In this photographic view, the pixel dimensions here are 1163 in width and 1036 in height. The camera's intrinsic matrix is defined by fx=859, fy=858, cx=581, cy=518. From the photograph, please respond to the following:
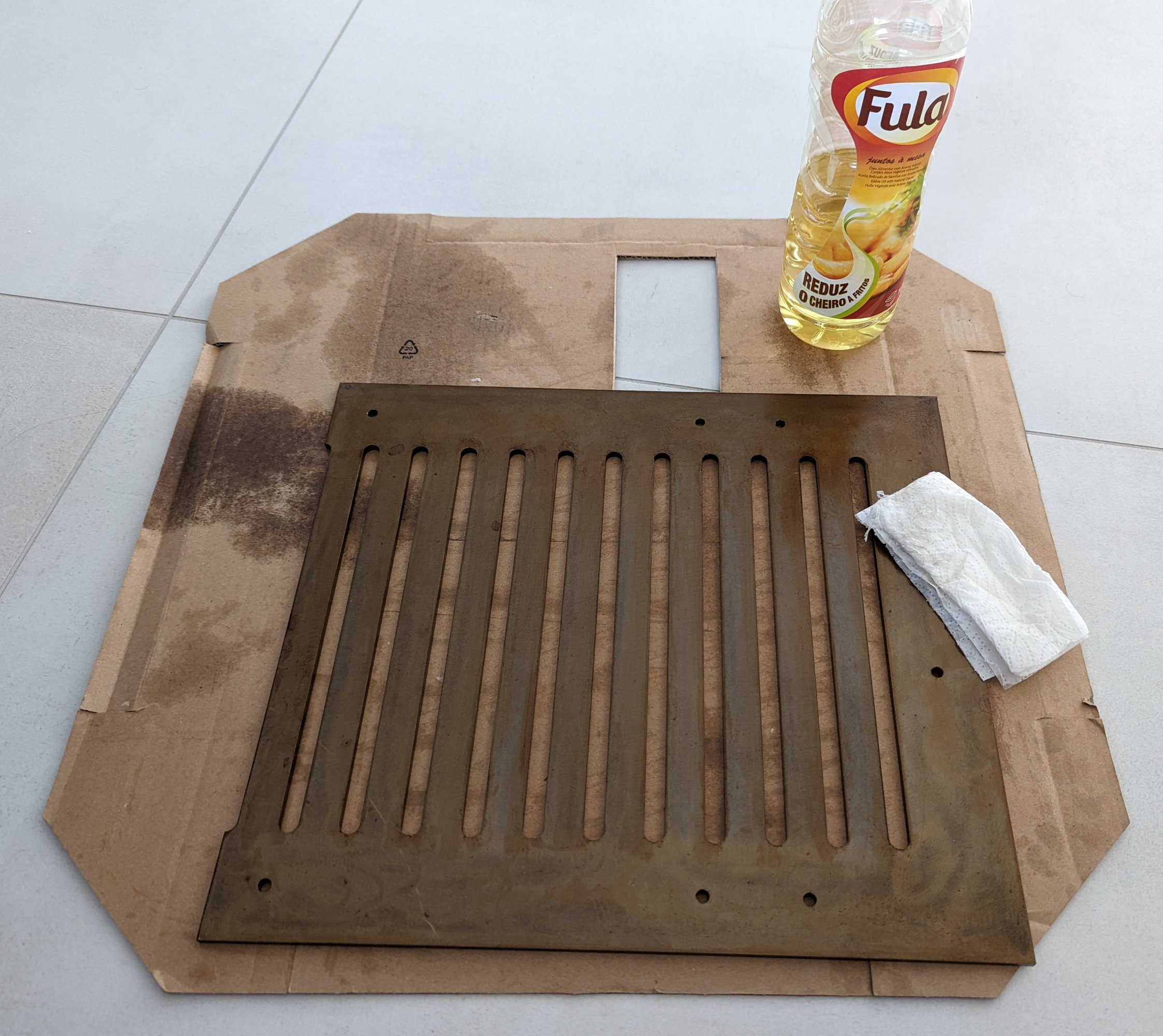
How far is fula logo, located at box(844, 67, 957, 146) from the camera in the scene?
0.66 metres

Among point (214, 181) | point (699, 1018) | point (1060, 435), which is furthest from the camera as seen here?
point (214, 181)

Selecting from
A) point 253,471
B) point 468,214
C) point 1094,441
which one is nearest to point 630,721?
→ point 253,471

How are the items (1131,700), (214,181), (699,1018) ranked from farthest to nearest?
(214,181)
(1131,700)
(699,1018)

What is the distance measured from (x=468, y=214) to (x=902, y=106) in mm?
519

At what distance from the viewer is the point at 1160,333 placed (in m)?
0.91

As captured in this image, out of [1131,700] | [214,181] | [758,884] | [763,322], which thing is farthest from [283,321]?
[1131,700]

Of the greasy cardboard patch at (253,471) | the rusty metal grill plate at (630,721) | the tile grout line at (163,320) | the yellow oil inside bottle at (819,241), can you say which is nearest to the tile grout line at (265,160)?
the tile grout line at (163,320)

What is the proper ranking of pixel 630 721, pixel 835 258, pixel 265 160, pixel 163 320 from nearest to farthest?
pixel 630 721, pixel 835 258, pixel 163 320, pixel 265 160

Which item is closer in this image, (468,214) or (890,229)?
(890,229)

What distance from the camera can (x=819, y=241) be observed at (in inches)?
31.1

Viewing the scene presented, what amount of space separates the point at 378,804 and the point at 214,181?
836 mm

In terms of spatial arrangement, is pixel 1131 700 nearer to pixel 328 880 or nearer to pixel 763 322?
pixel 763 322

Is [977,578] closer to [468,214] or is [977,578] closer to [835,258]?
[835,258]

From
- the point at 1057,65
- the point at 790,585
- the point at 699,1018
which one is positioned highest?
the point at 1057,65
